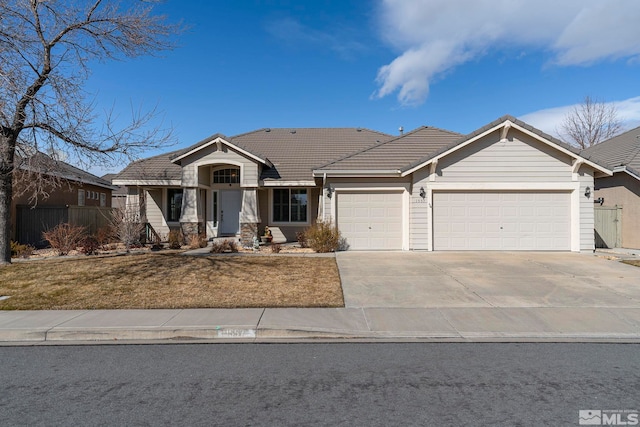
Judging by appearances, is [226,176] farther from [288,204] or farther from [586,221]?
[586,221]

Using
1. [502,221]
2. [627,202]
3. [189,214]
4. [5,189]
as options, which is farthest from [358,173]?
[627,202]

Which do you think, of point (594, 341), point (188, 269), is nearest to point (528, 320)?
point (594, 341)

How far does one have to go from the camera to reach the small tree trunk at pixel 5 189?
10086mm

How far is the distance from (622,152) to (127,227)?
2166 cm

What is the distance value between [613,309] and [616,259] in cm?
654

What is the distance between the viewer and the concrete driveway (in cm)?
736

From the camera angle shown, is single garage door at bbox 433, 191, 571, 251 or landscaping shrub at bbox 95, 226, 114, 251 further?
landscaping shrub at bbox 95, 226, 114, 251

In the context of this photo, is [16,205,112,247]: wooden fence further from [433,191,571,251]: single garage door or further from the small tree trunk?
[433,191,571,251]: single garage door

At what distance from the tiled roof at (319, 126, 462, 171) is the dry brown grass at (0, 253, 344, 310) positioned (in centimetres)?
433

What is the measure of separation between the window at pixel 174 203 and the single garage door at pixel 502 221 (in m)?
11.9

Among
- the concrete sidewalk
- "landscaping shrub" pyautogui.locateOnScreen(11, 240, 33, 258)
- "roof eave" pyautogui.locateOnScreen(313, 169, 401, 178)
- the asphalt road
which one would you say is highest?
"roof eave" pyautogui.locateOnScreen(313, 169, 401, 178)

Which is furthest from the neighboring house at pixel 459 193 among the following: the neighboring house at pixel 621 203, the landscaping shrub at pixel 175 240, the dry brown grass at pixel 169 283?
the dry brown grass at pixel 169 283

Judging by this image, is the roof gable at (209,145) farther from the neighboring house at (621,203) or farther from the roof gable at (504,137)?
the neighboring house at (621,203)

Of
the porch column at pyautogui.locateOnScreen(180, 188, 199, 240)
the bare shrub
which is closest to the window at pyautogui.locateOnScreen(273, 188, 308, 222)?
the porch column at pyautogui.locateOnScreen(180, 188, 199, 240)
